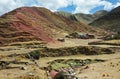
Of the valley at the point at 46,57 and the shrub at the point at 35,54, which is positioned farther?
the shrub at the point at 35,54

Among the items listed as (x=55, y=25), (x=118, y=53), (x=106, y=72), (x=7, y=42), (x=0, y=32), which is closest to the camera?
(x=106, y=72)

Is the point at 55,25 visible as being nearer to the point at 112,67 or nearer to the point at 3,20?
the point at 3,20

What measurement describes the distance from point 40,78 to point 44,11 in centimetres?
13488

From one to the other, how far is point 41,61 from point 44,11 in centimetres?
11433

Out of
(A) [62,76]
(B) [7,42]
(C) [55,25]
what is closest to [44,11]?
(C) [55,25]

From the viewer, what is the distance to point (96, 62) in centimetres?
5916

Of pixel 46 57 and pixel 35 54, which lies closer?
pixel 35 54

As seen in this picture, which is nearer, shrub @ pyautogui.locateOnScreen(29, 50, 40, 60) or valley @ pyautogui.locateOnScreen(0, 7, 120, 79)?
valley @ pyautogui.locateOnScreen(0, 7, 120, 79)

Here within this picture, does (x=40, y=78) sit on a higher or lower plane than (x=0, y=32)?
lower

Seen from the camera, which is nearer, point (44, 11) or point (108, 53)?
point (108, 53)

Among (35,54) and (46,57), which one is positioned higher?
(35,54)

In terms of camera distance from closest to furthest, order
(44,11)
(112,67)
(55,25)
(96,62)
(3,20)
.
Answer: (112,67) → (96,62) → (3,20) → (55,25) → (44,11)

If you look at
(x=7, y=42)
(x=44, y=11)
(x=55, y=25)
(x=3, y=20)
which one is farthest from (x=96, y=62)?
(x=44, y=11)

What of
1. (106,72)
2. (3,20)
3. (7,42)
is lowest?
(106,72)
